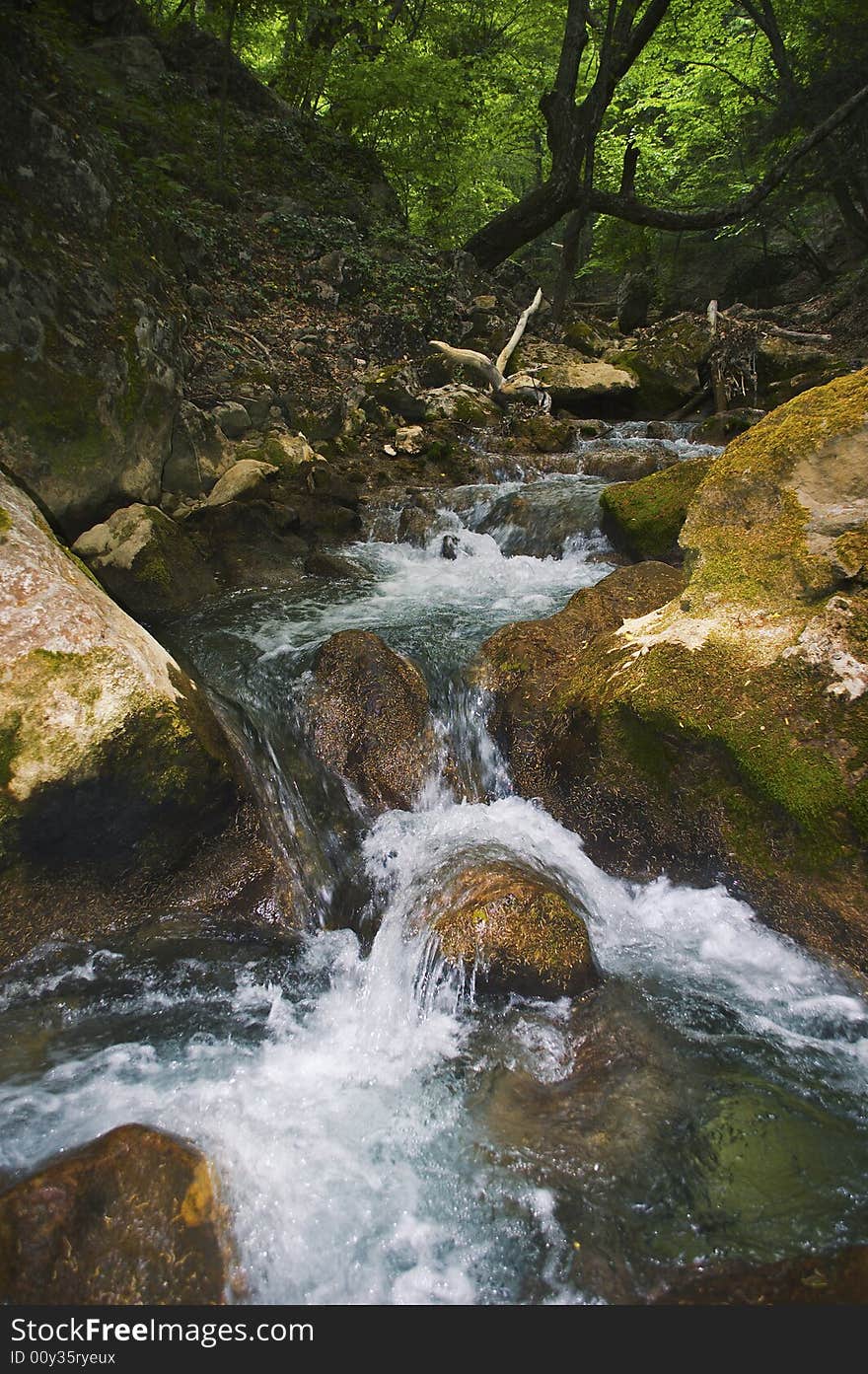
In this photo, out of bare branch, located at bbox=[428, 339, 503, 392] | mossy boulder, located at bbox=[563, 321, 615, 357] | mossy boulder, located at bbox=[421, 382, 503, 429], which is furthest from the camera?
mossy boulder, located at bbox=[563, 321, 615, 357]

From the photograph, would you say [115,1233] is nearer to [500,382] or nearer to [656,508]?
[656,508]

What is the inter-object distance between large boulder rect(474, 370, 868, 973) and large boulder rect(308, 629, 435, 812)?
2.11 feet

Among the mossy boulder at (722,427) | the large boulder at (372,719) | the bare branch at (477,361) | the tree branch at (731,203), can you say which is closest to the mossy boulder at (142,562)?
the large boulder at (372,719)

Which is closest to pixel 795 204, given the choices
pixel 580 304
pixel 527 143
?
pixel 580 304

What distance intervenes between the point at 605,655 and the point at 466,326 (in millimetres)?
12434

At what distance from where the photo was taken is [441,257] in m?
15.8

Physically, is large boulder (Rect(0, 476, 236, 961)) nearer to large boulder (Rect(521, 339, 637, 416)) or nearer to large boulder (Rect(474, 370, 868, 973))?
large boulder (Rect(474, 370, 868, 973))

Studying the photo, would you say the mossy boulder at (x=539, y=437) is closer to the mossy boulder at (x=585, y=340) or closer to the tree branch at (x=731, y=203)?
the mossy boulder at (x=585, y=340)

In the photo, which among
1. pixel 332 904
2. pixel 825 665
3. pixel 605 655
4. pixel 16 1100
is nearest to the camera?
pixel 16 1100

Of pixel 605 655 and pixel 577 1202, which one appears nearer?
pixel 577 1202

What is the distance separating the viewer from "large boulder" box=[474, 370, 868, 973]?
3.51m

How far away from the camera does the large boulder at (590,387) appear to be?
12.9 m

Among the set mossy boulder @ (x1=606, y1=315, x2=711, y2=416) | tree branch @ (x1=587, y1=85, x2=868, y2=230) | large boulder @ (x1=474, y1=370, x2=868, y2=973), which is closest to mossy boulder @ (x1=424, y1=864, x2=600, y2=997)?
large boulder @ (x1=474, y1=370, x2=868, y2=973)

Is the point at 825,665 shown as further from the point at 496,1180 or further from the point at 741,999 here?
the point at 496,1180
